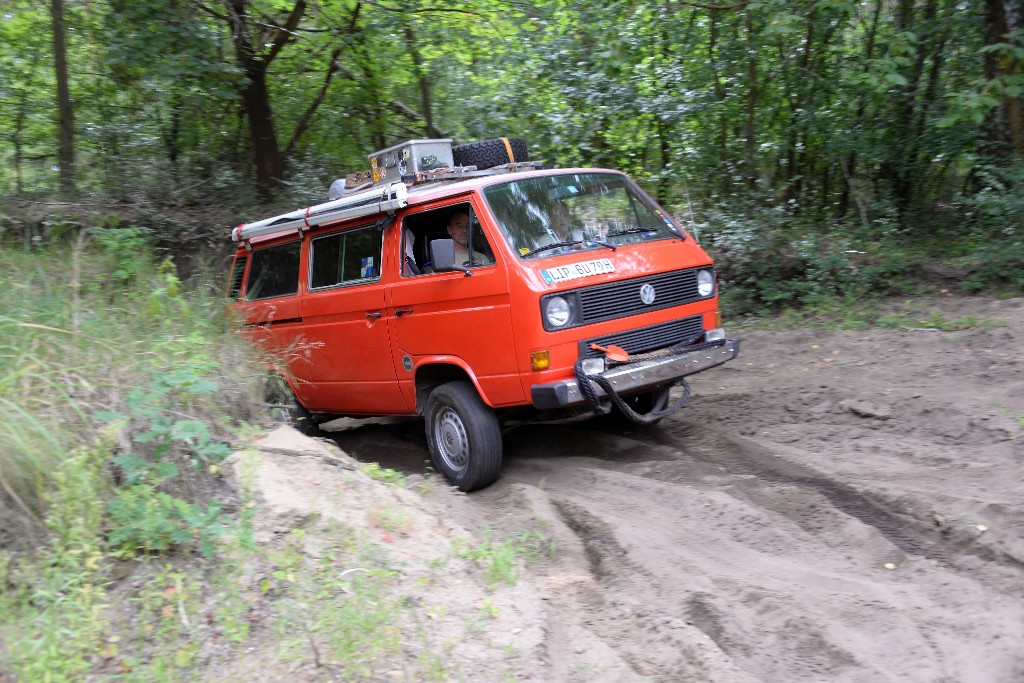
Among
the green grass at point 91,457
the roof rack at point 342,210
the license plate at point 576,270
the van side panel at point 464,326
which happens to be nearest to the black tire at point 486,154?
the roof rack at point 342,210

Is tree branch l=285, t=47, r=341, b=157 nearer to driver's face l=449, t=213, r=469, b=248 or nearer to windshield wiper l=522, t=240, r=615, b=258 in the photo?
driver's face l=449, t=213, r=469, b=248

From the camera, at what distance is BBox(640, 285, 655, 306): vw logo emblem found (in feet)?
19.0

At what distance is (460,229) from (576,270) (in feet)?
3.54

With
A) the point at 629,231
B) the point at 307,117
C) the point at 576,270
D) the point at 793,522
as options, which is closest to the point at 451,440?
the point at 576,270

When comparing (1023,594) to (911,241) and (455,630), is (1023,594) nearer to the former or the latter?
(455,630)

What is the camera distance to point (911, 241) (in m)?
10.7

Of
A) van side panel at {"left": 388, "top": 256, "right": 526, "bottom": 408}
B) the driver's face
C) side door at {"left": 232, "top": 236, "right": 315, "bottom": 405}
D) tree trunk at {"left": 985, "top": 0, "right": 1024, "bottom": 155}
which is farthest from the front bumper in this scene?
tree trunk at {"left": 985, "top": 0, "right": 1024, "bottom": 155}

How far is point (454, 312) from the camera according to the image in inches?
230

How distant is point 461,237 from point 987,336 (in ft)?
16.8

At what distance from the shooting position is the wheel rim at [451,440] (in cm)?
589

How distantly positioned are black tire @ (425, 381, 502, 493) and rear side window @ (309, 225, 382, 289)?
1.20 meters

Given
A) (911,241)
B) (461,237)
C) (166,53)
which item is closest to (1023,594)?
(461,237)

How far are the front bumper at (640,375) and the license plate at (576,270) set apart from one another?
25.6 inches

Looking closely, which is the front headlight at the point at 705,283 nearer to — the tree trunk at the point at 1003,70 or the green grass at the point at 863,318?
the green grass at the point at 863,318
